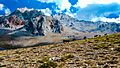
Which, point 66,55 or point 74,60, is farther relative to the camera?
point 66,55

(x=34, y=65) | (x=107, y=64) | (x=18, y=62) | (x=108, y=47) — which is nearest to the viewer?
(x=107, y=64)

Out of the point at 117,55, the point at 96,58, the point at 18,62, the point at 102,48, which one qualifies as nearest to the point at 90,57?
the point at 96,58

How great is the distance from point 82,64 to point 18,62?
5.59 meters

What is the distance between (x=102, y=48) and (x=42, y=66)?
26.2 ft

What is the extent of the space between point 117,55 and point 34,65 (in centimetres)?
638

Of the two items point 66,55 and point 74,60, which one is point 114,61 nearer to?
point 74,60

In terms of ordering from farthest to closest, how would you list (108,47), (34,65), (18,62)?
(108,47) < (18,62) < (34,65)

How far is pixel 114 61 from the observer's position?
20141 millimetres

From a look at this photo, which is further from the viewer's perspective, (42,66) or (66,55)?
(66,55)

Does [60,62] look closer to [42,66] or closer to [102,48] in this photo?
[42,66]

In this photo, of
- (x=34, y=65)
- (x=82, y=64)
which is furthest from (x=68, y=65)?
(x=34, y=65)

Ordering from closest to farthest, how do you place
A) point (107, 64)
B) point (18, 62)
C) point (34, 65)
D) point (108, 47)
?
point (107, 64), point (34, 65), point (18, 62), point (108, 47)

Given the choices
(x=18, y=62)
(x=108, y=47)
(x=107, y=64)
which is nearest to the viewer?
(x=107, y=64)

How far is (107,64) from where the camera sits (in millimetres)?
19672
